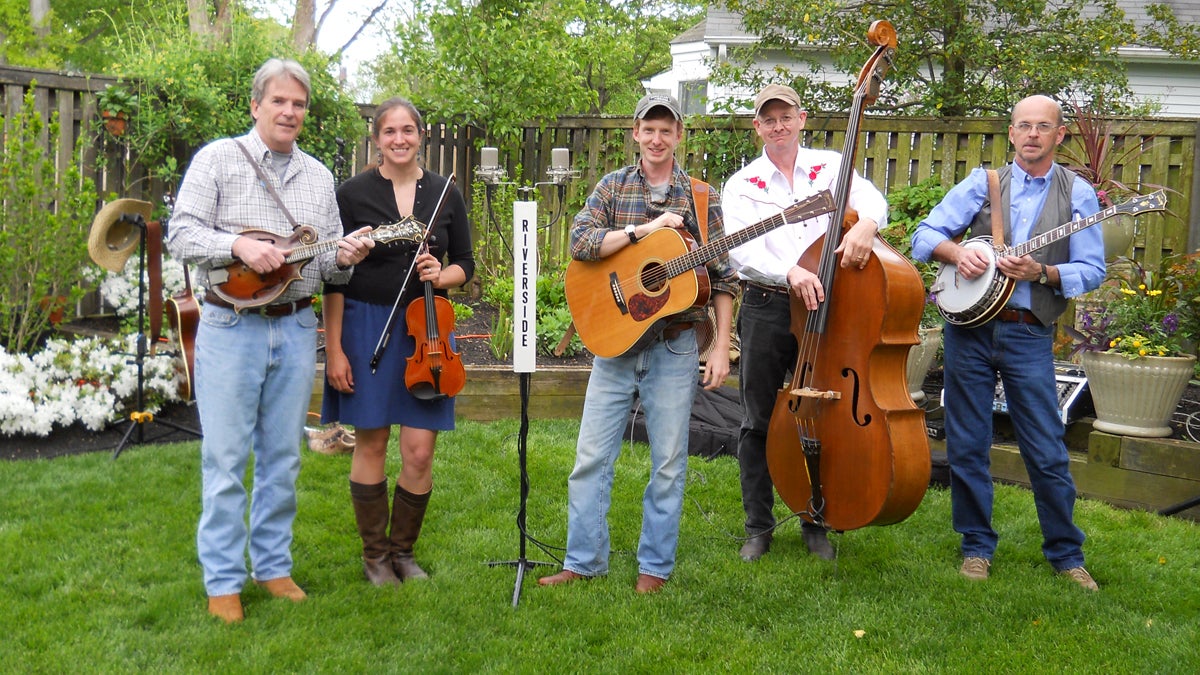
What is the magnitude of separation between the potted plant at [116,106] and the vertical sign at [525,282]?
4.73m

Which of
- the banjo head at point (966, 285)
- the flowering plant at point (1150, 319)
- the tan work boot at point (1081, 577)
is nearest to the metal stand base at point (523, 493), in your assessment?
the banjo head at point (966, 285)

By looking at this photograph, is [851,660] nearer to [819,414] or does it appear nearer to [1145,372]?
[819,414]

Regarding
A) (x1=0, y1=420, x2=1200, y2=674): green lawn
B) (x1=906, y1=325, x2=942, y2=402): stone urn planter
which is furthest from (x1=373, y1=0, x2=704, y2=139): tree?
(x1=0, y1=420, x2=1200, y2=674): green lawn

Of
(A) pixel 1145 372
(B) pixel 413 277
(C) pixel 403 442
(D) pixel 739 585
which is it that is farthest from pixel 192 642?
(A) pixel 1145 372

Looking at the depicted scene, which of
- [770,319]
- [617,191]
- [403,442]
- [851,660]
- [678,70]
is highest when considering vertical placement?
[678,70]

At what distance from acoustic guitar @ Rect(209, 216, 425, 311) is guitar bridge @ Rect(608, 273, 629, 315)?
2.72ft

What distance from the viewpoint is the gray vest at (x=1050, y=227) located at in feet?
13.2

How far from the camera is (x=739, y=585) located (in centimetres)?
406

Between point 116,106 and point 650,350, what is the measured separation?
527cm

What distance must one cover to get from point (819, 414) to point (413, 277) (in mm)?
1657

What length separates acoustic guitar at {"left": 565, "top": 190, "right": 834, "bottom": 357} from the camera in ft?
11.9

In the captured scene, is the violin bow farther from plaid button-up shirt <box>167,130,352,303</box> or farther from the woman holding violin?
plaid button-up shirt <box>167,130,352,303</box>

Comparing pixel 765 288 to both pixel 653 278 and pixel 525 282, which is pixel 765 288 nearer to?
pixel 653 278

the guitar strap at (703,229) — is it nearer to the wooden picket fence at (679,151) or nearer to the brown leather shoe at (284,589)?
the brown leather shoe at (284,589)
